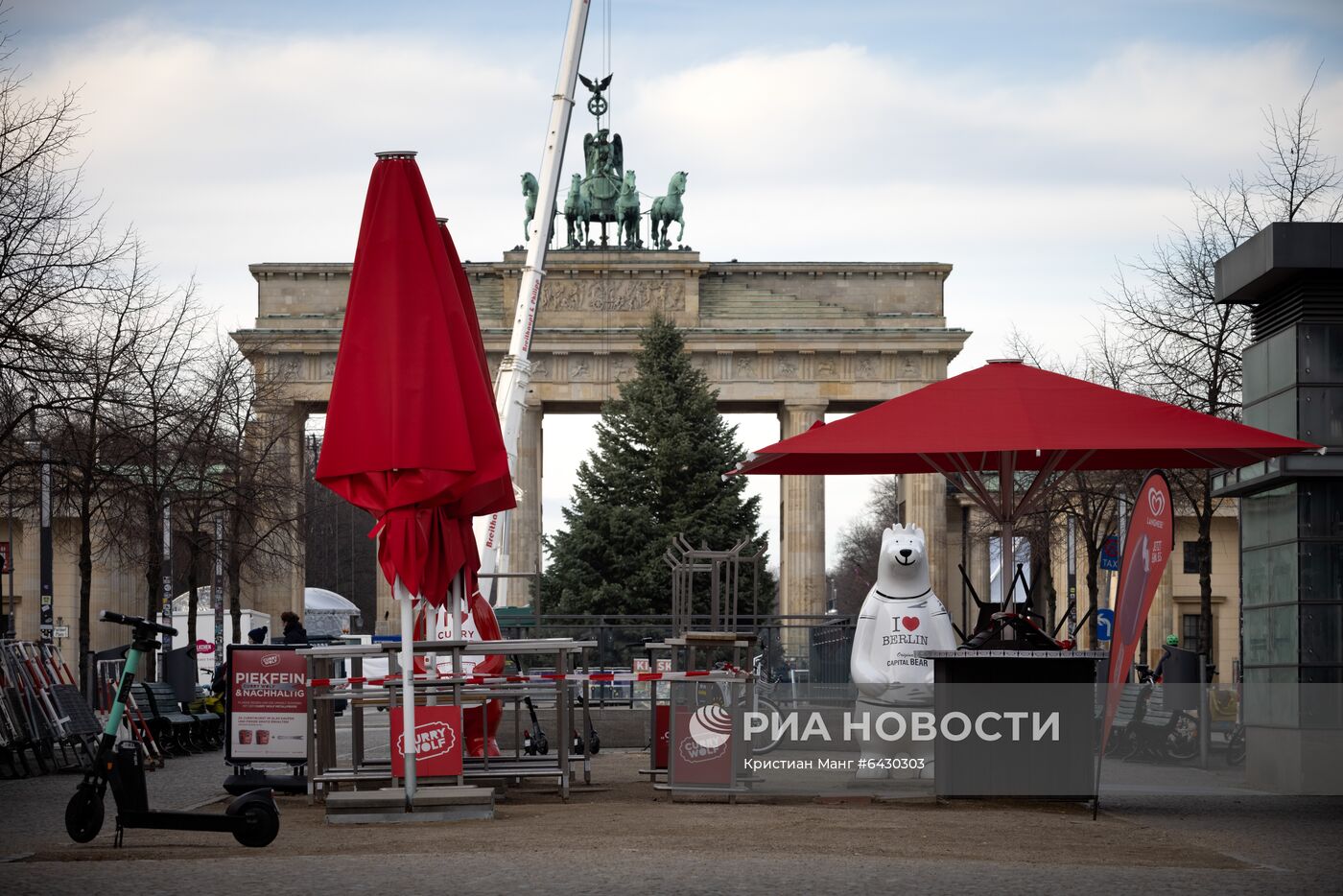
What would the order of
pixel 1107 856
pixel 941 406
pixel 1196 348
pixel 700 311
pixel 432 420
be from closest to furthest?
pixel 1107 856 → pixel 432 420 → pixel 941 406 → pixel 1196 348 → pixel 700 311

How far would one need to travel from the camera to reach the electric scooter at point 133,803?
31.3 ft

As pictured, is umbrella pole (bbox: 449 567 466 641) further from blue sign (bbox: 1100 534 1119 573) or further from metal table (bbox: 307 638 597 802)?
blue sign (bbox: 1100 534 1119 573)

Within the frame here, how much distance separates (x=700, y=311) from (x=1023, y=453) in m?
51.9

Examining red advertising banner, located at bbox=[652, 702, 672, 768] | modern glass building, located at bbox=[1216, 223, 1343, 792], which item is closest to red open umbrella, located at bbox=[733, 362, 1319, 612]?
modern glass building, located at bbox=[1216, 223, 1343, 792]

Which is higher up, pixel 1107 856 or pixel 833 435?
pixel 833 435

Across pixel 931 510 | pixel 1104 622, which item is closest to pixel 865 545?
pixel 931 510

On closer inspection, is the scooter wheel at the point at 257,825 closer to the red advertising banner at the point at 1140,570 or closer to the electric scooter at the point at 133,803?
the electric scooter at the point at 133,803

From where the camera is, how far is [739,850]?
383 inches

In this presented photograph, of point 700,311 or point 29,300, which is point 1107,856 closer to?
point 29,300

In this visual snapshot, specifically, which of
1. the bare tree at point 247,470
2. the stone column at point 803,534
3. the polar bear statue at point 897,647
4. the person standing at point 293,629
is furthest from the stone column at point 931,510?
the polar bear statue at point 897,647

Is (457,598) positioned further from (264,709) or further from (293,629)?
(293,629)

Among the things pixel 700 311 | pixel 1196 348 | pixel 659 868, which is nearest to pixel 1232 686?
pixel 1196 348

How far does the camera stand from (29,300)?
20.9m

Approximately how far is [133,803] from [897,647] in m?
6.96
